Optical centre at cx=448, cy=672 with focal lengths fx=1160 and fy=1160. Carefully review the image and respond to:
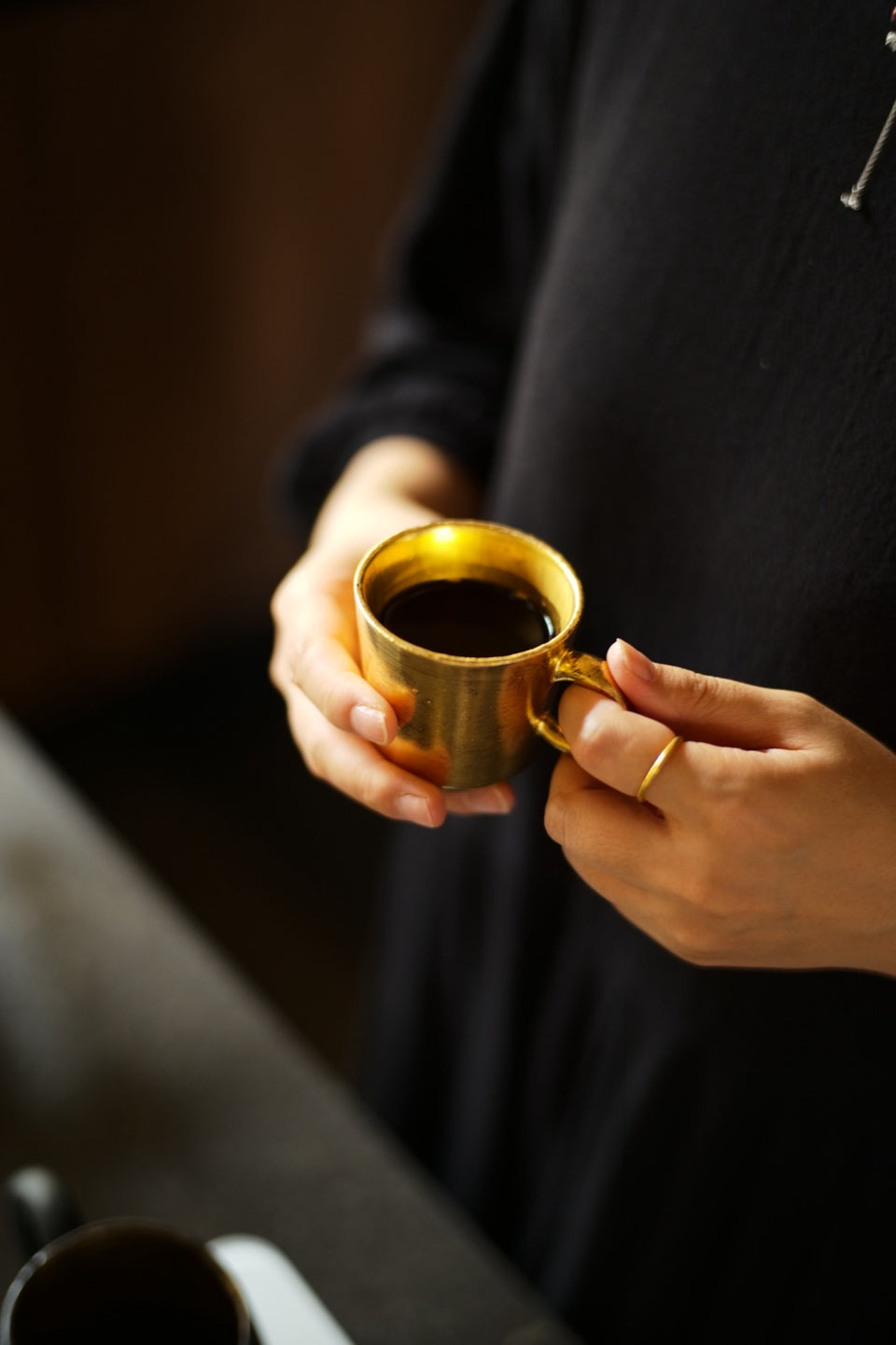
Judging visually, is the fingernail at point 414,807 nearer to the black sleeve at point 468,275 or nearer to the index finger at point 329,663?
the index finger at point 329,663

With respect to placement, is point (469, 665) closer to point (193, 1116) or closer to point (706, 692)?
point (706, 692)

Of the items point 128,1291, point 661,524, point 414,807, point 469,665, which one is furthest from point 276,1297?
point 661,524

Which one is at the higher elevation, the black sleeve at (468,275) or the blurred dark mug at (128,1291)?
the black sleeve at (468,275)

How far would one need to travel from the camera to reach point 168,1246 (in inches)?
23.4

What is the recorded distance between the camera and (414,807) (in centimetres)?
65

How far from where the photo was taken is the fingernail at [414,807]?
0.65 m

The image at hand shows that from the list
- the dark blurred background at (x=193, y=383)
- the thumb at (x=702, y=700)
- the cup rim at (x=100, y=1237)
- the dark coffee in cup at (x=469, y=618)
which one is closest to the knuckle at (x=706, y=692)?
the thumb at (x=702, y=700)

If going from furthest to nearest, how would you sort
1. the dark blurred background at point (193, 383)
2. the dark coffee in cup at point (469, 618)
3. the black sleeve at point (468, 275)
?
the dark blurred background at point (193, 383) → the black sleeve at point (468, 275) → the dark coffee in cup at point (469, 618)

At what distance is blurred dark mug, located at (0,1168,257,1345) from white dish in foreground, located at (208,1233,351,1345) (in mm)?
95

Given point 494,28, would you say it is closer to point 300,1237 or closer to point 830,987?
point 830,987

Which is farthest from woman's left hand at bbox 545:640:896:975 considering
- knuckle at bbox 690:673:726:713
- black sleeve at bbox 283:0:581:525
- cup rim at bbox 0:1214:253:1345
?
black sleeve at bbox 283:0:581:525

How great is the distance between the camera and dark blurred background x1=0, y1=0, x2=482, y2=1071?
1918 millimetres

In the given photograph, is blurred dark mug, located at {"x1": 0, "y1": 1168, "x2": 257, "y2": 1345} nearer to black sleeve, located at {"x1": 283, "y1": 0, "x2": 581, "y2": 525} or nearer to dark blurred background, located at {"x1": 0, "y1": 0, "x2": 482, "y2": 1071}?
black sleeve, located at {"x1": 283, "y1": 0, "x2": 581, "y2": 525}

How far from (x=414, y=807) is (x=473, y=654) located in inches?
3.6
